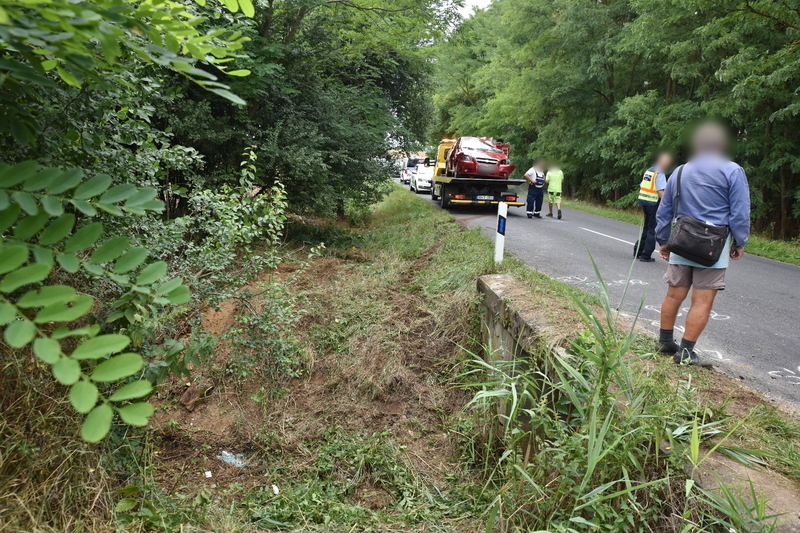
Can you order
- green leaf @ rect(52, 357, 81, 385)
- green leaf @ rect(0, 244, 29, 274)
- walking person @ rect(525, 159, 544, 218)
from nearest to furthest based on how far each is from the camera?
green leaf @ rect(52, 357, 81, 385), green leaf @ rect(0, 244, 29, 274), walking person @ rect(525, 159, 544, 218)

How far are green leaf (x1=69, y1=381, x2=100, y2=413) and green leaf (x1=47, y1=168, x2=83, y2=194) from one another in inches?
20.2

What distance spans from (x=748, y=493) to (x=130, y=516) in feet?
8.94

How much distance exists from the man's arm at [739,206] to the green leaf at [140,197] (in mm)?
4014

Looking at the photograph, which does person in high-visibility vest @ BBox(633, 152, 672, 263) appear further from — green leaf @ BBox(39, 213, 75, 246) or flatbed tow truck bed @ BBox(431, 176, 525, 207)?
green leaf @ BBox(39, 213, 75, 246)

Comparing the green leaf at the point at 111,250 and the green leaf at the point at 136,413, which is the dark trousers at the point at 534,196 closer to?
the green leaf at the point at 111,250

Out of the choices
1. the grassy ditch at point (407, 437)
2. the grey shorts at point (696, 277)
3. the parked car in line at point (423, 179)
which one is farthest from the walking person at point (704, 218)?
the parked car in line at point (423, 179)

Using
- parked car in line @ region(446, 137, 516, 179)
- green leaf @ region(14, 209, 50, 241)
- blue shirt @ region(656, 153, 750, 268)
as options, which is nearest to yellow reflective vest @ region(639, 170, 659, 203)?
Answer: blue shirt @ region(656, 153, 750, 268)

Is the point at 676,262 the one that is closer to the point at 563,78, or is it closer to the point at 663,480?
the point at 663,480

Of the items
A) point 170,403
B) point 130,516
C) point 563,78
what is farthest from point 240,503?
point 563,78

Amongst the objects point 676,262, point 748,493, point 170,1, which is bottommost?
point 748,493

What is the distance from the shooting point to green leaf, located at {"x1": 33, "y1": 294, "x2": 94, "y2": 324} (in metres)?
1.15

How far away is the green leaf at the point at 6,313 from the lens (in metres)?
1.10

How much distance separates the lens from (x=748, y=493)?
91.7 inches

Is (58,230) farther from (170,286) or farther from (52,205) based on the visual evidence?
(170,286)
